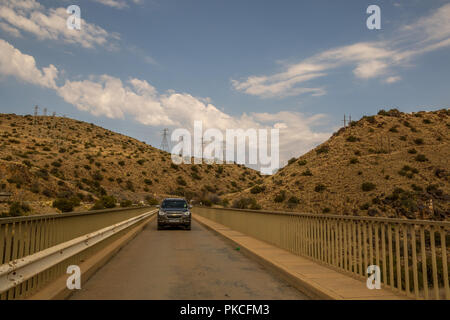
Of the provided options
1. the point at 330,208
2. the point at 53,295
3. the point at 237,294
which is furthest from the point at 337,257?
the point at 330,208

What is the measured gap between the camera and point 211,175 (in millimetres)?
109000

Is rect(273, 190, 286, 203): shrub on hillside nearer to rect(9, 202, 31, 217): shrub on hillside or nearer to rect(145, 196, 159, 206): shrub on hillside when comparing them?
rect(145, 196, 159, 206): shrub on hillside

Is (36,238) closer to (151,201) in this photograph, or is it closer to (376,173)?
(376,173)

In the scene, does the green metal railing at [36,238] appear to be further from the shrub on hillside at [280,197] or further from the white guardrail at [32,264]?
the shrub on hillside at [280,197]

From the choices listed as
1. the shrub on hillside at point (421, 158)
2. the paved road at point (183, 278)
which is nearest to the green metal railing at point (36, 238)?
the paved road at point (183, 278)

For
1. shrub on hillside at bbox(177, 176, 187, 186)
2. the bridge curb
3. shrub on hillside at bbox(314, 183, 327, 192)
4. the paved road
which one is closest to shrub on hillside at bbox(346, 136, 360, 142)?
shrub on hillside at bbox(314, 183, 327, 192)

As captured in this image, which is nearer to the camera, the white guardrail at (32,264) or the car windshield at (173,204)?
the white guardrail at (32,264)

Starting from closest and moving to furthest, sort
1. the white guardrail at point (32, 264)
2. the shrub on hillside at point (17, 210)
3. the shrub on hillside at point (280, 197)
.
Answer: the white guardrail at point (32, 264) → the shrub on hillside at point (17, 210) → the shrub on hillside at point (280, 197)

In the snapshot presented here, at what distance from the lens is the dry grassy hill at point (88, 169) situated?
51.2 metres

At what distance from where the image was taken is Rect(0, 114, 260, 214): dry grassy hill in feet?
168

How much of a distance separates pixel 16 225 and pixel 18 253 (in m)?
0.43

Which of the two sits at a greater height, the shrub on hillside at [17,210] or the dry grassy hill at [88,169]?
the dry grassy hill at [88,169]

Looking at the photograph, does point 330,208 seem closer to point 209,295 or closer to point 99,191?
point 99,191

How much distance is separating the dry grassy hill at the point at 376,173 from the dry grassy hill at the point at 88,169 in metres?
19.4
